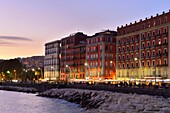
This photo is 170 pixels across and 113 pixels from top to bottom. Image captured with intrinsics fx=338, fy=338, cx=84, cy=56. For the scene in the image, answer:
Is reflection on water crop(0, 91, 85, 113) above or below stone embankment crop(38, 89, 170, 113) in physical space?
below

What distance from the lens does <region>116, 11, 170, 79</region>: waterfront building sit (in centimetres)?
12012

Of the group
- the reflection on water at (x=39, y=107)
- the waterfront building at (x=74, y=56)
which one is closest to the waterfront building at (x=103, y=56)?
the waterfront building at (x=74, y=56)

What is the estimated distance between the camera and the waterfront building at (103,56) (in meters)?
159

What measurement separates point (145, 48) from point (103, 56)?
3261cm

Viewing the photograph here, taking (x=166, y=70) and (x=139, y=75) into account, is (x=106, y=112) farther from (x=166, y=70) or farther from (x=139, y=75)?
(x=139, y=75)

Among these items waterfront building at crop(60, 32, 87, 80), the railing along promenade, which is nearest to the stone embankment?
the railing along promenade

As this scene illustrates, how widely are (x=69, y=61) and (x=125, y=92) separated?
110 m

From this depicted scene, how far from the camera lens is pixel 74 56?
188m

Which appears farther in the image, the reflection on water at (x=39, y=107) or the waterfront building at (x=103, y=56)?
the waterfront building at (x=103, y=56)

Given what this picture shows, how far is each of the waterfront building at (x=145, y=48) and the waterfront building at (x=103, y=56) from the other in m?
10.3

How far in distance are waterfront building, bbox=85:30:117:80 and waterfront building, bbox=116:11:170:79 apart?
1035cm

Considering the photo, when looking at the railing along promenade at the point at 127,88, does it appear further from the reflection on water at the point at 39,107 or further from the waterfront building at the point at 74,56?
the waterfront building at the point at 74,56

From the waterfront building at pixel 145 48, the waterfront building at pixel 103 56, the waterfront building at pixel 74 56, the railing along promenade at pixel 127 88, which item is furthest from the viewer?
the waterfront building at pixel 74 56

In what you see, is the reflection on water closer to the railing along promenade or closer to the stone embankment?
the stone embankment
